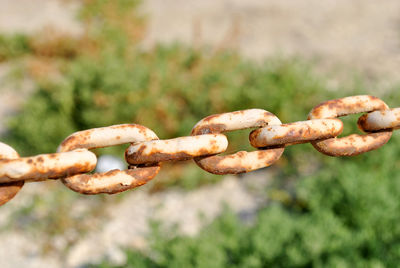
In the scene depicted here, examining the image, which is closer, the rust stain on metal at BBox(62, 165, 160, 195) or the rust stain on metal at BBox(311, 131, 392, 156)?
the rust stain on metal at BBox(62, 165, 160, 195)

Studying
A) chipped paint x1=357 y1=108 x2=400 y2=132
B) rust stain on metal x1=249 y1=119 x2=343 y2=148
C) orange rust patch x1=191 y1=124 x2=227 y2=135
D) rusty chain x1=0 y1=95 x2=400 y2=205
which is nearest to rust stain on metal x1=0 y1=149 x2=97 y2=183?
rusty chain x1=0 y1=95 x2=400 y2=205

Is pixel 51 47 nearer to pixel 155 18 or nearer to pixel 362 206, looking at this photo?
pixel 155 18

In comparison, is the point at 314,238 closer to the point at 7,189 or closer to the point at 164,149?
the point at 164,149

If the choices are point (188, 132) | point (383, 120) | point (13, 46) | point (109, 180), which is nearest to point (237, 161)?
point (109, 180)

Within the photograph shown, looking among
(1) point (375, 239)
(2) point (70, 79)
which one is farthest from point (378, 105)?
(2) point (70, 79)

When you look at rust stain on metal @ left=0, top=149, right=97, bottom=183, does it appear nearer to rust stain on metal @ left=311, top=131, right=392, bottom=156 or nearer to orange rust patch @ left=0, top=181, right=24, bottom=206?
orange rust patch @ left=0, top=181, right=24, bottom=206

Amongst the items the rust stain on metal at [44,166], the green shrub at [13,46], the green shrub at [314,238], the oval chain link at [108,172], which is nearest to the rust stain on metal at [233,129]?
the oval chain link at [108,172]
